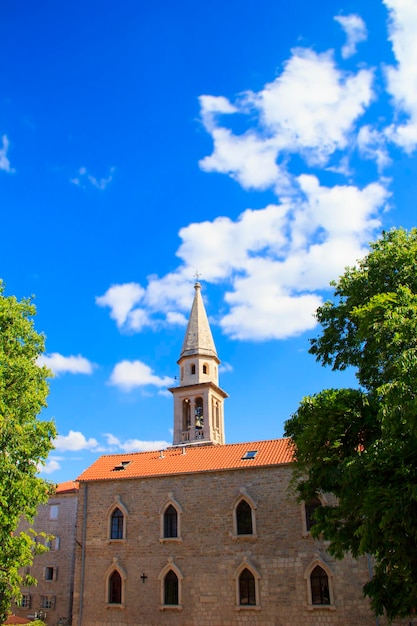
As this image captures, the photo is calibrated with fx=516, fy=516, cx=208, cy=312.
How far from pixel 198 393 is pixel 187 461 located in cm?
992

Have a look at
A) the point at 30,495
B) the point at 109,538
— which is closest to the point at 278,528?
the point at 109,538

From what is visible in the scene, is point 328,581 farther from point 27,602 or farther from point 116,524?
point 27,602

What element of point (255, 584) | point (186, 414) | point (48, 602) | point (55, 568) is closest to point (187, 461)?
point (255, 584)

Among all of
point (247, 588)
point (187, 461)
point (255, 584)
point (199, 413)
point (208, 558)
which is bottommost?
point (247, 588)

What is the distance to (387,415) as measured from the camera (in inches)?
433

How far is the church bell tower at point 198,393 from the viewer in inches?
1401

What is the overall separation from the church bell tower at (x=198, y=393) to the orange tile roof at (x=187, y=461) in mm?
5752

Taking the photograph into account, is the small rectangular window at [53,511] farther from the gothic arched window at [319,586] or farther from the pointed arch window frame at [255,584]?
the gothic arched window at [319,586]

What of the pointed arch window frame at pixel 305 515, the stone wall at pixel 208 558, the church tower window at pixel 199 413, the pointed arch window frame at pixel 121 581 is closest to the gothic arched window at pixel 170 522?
the stone wall at pixel 208 558

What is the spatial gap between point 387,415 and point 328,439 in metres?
4.59

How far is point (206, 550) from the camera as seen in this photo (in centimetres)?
2392

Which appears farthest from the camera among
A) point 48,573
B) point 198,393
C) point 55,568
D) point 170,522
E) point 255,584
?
point 198,393

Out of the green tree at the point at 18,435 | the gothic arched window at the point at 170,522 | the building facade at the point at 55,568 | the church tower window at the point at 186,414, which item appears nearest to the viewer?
the green tree at the point at 18,435

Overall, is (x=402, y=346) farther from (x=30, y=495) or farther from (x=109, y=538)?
(x=109, y=538)
